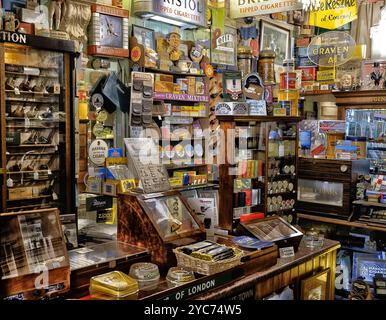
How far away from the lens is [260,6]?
527 centimetres

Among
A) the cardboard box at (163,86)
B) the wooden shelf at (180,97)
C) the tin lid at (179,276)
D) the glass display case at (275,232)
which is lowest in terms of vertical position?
the tin lid at (179,276)

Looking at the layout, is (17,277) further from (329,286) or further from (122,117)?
(122,117)

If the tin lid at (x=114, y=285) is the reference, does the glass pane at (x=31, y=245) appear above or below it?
above

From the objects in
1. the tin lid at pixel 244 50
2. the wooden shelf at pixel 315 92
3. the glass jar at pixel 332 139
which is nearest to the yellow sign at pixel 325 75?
the wooden shelf at pixel 315 92

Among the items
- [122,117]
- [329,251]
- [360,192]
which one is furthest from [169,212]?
[360,192]

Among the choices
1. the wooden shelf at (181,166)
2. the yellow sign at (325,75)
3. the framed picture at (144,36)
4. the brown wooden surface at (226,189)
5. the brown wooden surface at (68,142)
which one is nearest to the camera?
the brown wooden surface at (226,189)

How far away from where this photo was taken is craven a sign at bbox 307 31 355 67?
6.82m

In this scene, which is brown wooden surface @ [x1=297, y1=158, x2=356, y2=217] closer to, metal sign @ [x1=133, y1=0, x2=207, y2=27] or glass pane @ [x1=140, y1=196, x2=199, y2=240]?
metal sign @ [x1=133, y1=0, x2=207, y2=27]

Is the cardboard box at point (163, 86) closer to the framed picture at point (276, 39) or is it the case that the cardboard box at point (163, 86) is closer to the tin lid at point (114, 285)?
the framed picture at point (276, 39)

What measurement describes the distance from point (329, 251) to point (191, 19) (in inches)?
158

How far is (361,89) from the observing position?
7.30 m

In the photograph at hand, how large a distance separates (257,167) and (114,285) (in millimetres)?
2643

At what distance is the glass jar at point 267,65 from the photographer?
25.4ft

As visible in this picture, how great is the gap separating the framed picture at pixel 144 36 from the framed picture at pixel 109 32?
238 mm
